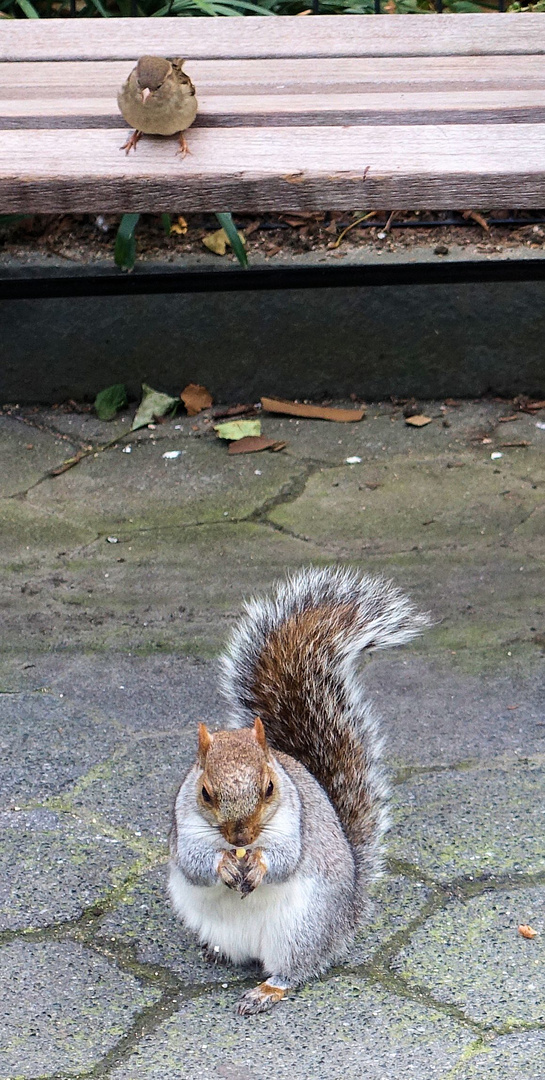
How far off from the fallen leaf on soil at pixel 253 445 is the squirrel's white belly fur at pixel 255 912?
1947 mm

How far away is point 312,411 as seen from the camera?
365 cm

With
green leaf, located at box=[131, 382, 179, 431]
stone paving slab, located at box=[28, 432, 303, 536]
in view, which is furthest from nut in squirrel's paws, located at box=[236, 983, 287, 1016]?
green leaf, located at box=[131, 382, 179, 431]

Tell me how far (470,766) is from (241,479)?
4.37 ft

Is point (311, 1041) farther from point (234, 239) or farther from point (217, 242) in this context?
point (217, 242)

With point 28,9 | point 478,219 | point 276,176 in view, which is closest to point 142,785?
point 276,176

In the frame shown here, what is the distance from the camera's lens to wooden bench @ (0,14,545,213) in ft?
5.72

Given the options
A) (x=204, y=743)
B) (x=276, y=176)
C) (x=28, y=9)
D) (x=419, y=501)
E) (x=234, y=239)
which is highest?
(x=28, y=9)

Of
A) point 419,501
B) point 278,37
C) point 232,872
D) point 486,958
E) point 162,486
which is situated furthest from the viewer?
point 162,486

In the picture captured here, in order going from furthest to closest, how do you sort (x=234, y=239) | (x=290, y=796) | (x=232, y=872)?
(x=234, y=239) < (x=290, y=796) < (x=232, y=872)

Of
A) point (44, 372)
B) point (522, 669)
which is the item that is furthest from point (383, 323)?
point (522, 669)

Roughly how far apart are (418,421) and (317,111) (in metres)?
1.70

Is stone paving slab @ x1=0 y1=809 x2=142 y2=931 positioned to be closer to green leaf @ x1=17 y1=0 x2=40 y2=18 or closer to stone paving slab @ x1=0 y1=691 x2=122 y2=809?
stone paving slab @ x1=0 y1=691 x2=122 y2=809

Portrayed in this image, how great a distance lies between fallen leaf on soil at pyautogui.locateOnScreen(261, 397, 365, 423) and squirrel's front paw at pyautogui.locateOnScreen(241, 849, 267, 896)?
225cm

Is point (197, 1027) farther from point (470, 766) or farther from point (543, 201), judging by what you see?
point (543, 201)
